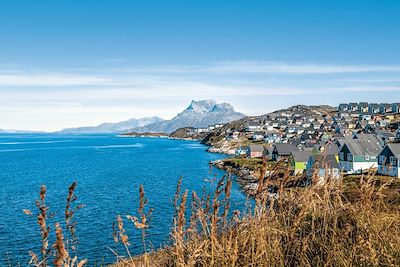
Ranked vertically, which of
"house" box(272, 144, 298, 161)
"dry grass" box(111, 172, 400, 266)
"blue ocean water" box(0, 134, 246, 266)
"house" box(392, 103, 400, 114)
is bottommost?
"blue ocean water" box(0, 134, 246, 266)

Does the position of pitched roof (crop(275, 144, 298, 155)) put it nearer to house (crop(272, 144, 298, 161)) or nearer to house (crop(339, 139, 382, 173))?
house (crop(272, 144, 298, 161))

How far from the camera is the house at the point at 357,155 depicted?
68125 mm

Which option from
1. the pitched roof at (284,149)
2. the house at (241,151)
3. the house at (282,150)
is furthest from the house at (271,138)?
the pitched roof at (284,149)

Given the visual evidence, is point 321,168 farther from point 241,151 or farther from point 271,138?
point 271,138

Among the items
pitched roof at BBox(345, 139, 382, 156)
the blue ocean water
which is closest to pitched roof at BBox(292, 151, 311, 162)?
pitched roof at BBox(345, 139, 382, 156)

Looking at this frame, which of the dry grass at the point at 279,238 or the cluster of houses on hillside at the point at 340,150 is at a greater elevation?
the dry grass at the point at 279,238

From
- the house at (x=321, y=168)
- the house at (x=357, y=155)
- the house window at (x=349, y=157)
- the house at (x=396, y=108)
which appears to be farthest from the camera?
the house at (x=396, y=108)

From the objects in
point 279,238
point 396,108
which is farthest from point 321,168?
point 396,108

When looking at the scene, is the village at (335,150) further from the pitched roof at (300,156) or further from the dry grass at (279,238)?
the dry grass at (279,238)

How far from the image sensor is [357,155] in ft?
224

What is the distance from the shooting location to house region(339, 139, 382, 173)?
68.1 m

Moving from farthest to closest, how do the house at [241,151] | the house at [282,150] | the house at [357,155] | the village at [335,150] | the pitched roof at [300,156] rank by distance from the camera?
the house at [241,151], the house at [282,150], the pitched roof at [300,156], the house at [357,155], the village at [335,150]

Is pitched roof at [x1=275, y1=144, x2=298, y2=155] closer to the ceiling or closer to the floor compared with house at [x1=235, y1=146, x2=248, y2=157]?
closer to the ceiling

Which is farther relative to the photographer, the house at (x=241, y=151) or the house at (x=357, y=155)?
the house at (x=241, y=151)
